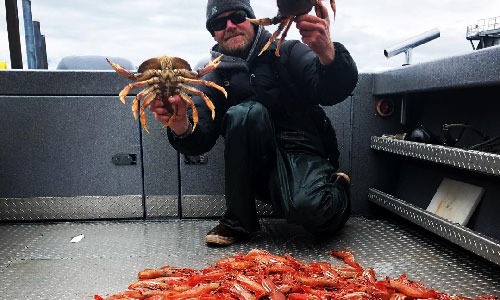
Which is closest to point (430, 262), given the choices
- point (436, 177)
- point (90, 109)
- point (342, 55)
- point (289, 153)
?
point (436, 177)

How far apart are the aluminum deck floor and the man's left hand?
1.08 meters

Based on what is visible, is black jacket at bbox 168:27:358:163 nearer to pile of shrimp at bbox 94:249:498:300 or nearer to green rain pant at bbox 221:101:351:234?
green rain pant at bbox 221:101:351:234

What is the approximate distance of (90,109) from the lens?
2822mm

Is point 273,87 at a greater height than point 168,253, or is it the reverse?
point 273,87

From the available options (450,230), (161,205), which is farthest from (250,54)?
(450,230)

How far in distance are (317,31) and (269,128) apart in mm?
642

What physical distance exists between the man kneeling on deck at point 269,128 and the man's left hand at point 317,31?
14 cm

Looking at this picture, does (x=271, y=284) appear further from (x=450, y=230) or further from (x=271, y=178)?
(x=450, y=230)

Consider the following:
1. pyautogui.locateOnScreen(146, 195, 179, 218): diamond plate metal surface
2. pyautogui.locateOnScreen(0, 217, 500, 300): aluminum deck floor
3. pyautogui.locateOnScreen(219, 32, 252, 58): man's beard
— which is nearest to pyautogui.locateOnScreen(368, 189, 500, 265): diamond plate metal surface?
pyautogui.locateOnScreen(0, 217, 500, 300): aluminum deck floor

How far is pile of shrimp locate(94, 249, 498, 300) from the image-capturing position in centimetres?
152

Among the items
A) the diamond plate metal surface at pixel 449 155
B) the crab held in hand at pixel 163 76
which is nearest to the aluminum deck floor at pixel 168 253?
the diamond plate metal surface at pixel 449 155

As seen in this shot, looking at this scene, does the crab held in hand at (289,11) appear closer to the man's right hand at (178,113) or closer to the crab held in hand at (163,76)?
the crab held in hand at (163,76)

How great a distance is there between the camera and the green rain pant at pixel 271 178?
2.19 metres

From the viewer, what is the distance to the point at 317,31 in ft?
5.81
